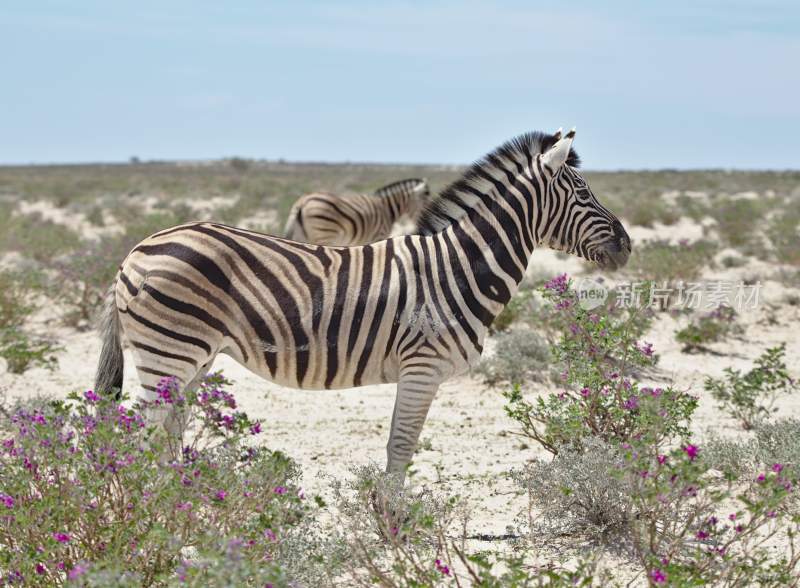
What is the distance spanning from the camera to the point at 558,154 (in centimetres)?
501

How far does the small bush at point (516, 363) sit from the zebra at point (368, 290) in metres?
3.49

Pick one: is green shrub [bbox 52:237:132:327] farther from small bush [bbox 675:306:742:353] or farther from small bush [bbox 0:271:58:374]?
small bush [bbox 675:306:742:353]

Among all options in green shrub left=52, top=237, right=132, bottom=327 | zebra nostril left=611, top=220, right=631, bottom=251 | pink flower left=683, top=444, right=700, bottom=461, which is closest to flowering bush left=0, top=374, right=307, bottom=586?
pink flower left=683, top=444, right=700, bottom=461

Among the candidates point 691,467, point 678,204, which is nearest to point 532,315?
point 691,467

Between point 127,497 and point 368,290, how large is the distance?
180 centimetres

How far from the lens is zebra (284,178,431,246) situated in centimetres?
1356

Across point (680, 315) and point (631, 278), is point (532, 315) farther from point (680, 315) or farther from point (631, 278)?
point (631, 278)

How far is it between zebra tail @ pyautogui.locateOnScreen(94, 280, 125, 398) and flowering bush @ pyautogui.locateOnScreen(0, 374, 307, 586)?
3.69ft

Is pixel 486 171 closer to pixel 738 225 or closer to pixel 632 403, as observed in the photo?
pixel 632 403

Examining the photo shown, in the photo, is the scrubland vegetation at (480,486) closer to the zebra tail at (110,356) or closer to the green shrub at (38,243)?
the zebra tail at (110,356)

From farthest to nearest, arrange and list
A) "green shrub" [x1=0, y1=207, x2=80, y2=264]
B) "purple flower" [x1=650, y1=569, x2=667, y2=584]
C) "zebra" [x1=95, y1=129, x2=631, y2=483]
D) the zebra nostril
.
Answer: "green shrub" [x1=0, y1=207, x2=80, y2=264], the zebra nostril, "zebra" [x1=95, y1=129, x2=631, y2=483], "purple flower" [x1=650, y1=569, x2=667, y2=584]

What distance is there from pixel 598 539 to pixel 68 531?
9.18ft

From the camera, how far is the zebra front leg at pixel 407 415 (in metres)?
4.76

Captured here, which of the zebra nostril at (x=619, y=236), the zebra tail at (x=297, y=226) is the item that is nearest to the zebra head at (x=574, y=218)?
the zebra nostril at (x=619, y=236)
